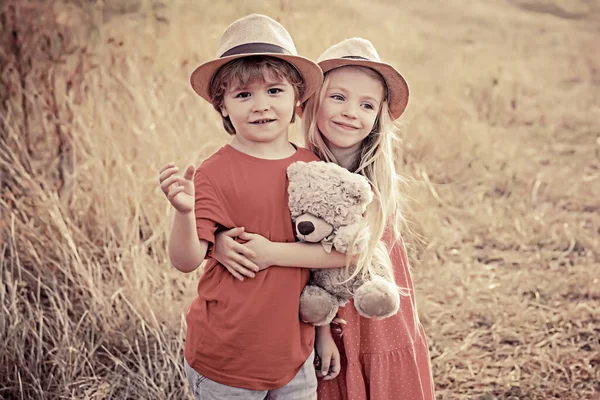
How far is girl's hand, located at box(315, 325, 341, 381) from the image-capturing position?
6.43 ft

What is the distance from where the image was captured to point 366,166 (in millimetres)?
2059

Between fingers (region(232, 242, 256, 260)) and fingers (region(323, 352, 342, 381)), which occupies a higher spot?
fingers (region(232, 242, 256, 260))

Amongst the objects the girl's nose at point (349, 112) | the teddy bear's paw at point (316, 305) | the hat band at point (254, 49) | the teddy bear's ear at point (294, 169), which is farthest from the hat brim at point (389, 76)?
the teddy bear's paw at point (316, 305)

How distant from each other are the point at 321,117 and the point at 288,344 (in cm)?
62

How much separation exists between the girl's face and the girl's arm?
0.38 metres

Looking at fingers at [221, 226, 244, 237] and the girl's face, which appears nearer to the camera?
fingers at [221, 226, 244, 237]

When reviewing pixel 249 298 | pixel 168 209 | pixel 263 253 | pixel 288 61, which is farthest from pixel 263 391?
pixel 168 209

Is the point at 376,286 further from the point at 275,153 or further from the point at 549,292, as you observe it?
the point at 549,292

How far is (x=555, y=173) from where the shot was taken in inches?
195

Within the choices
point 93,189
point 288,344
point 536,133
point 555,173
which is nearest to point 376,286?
point 288,344

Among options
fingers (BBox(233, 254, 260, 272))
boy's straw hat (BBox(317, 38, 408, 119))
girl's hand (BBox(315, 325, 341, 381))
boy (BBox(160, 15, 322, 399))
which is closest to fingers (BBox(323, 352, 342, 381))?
girl's hand (BBox(315, 325, 341, 381))

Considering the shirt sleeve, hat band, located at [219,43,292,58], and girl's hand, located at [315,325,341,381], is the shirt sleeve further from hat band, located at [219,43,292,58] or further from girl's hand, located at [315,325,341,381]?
girl's hand, located at [315,325,341,381]

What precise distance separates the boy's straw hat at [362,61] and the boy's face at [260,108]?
26cm

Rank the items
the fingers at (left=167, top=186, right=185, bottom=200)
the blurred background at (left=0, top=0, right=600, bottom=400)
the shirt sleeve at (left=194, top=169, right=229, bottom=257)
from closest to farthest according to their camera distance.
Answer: the fingers at (left=167, top=186, right=185, bottom=200)
the shirt sleeve at (left=194, top=169, right=229, bottom=257)
the blurred background at (left=0, top=0, right=600, bottom=400)
